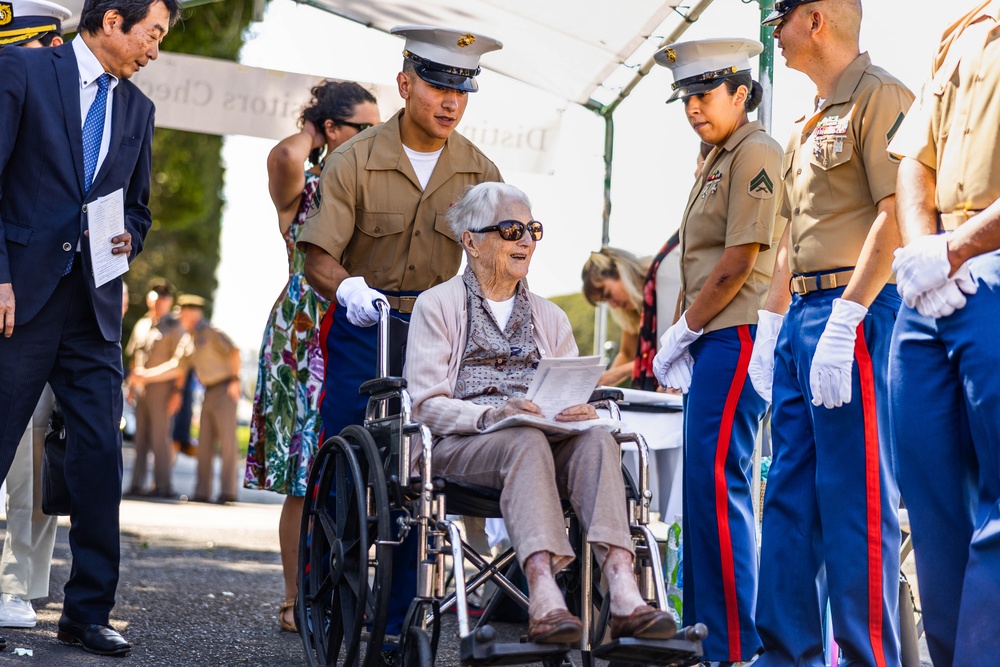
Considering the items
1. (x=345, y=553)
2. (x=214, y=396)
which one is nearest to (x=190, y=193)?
(x=214, y=396)

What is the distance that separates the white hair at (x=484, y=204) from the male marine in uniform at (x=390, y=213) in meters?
0.36

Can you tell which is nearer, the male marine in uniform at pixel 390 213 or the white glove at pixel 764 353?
the white glove at pixel 764 353

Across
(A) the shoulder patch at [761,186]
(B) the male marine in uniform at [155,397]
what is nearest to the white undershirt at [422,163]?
(A) the shoulder patch at [761,186]

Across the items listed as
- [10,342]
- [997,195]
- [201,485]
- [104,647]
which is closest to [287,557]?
[104,647]

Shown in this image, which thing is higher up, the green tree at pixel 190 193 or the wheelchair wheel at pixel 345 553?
the green tree at pixel 190 193

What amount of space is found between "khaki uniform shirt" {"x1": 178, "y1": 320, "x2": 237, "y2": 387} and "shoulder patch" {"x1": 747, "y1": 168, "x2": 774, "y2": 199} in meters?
8.35

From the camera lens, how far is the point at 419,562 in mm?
3457

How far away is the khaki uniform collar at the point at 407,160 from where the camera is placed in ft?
14.7

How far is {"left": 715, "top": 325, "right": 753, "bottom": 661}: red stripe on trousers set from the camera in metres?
4.11

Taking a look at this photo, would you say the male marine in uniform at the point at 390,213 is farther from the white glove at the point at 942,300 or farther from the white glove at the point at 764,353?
the white glove at the point at 942,300

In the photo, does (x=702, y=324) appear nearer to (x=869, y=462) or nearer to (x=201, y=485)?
(x=869, y=462)

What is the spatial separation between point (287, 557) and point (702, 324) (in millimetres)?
2060

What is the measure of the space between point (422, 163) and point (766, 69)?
1.44 m

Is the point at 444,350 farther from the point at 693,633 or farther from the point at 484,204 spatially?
the point at 693,633
